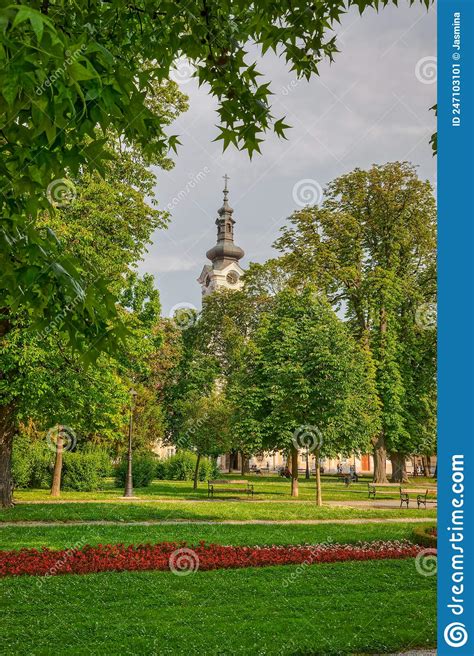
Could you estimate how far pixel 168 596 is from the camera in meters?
8.16

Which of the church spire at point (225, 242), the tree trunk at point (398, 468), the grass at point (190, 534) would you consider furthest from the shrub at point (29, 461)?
the church spire at point (225, 242)

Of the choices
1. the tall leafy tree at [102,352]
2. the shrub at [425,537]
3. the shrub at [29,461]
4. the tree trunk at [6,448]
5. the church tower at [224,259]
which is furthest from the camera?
the church tower at [224,259]

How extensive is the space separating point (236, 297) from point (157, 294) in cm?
2287

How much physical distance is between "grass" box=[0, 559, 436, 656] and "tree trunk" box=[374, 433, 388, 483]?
23.9 m

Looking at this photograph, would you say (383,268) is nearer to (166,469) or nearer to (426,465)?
(166,469)

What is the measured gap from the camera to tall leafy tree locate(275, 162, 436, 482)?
32.6 meters

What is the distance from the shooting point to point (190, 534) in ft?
46.1

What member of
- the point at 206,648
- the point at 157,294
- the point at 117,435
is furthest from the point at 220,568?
the point at 157,294

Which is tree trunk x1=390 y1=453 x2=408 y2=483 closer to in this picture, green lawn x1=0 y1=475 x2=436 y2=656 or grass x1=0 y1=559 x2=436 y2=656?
green lawn x1=0 y1=475 x2=436 y2=656

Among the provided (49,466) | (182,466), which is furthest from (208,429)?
(182,466)

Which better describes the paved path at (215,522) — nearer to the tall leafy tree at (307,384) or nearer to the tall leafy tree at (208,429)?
the tall leafy tree at (307,384)

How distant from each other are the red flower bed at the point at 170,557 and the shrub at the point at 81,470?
1803 cm

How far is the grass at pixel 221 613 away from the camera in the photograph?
6.24 metres

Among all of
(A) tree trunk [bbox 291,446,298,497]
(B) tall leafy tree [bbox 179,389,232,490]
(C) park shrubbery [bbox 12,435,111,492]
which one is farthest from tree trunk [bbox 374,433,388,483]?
(C) park shrubbery [bbox 12,435,111,492]
